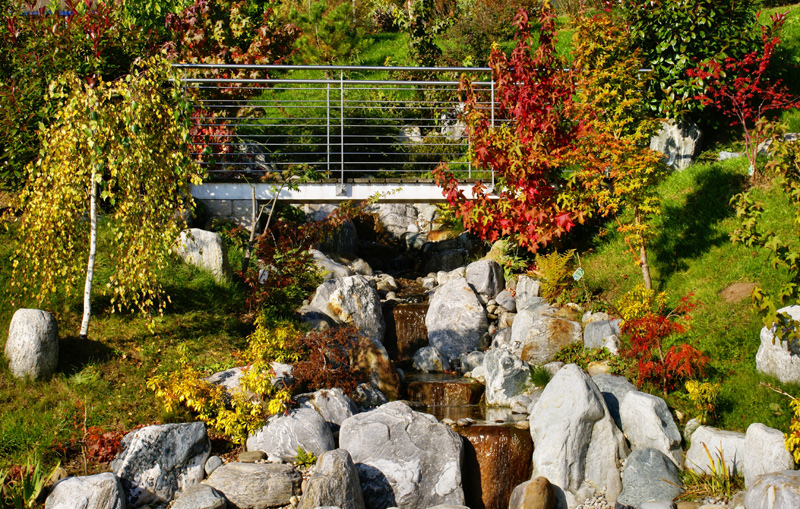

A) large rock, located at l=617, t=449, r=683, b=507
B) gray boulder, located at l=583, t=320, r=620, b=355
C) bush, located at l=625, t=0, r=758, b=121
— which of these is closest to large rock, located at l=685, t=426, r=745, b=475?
large rock, located at l=617, t=449, r=683, b=507

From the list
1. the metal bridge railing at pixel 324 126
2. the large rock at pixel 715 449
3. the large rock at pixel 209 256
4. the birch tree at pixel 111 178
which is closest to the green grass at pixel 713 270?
the large rock at pixel 715 449

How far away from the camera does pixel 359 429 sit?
22.4 feet

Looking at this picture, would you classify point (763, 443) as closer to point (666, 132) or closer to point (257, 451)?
point (257, 451)

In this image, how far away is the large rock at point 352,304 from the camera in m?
9.52

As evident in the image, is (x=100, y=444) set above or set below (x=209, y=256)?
below

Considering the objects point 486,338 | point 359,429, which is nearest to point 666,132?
point 486,338

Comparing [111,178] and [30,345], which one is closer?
[30,345]

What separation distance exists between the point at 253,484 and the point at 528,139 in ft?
20.2

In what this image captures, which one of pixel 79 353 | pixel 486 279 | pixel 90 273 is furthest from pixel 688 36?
pixel 79 353

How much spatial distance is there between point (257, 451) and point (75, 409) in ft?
6.00

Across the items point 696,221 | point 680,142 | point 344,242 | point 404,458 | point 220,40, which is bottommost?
point 404,458

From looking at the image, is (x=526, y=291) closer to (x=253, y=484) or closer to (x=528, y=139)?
(x=528, y=139)

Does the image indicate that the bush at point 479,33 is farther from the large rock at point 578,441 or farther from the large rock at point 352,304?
the large rock at point 578,441

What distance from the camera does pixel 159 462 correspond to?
6.04m
